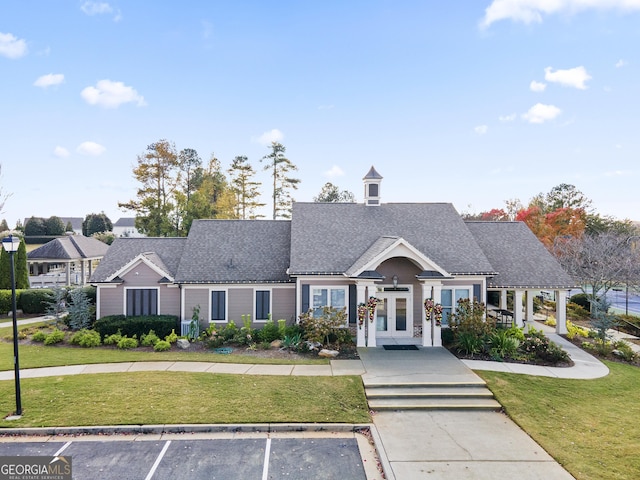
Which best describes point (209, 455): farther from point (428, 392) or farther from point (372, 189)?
point (372, 189)

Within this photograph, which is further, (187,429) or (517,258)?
(517,258)

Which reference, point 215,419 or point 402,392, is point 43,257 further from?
point 402,392

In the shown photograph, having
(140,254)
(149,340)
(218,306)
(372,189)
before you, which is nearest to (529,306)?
(372,189)

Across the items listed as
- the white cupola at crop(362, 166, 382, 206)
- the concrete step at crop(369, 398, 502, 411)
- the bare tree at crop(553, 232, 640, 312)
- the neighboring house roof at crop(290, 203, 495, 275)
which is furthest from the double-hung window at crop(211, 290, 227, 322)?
the bare tree at crop(553, 232, 640, 312)

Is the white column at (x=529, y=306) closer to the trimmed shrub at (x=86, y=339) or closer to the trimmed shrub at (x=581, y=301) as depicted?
the trimmed shrub at (x=581, y=301)

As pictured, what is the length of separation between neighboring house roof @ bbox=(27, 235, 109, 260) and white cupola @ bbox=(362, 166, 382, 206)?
70.3 feet

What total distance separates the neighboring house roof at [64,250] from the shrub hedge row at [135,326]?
14.5 meters

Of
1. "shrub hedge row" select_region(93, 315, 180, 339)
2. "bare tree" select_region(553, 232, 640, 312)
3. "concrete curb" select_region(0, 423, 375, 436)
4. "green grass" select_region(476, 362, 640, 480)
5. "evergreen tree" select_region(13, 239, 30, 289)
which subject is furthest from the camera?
"evergreen tree" select_region(13, 239, 30, 289)

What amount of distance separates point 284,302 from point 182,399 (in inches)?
332

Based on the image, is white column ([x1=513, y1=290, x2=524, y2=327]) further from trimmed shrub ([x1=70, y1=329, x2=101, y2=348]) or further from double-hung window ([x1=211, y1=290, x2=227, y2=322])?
trimmed shrub ([x1=70, y1=329, x2=101, y2=348])

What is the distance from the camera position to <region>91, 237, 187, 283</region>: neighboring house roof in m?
19.3

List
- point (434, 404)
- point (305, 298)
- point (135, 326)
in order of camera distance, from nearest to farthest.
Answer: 1. point (434, 404)
2. point (135, 326)
3. point (305, 298)

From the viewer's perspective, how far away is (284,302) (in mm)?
18828

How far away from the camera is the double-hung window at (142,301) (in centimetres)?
1897
